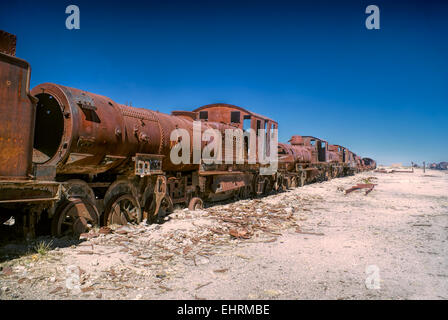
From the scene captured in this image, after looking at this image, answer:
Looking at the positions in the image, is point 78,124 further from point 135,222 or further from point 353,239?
point 353,239

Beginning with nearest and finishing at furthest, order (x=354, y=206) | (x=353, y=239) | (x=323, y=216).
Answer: (x=353, y=239) < (x=323, y=216) < (x=354, y=206)

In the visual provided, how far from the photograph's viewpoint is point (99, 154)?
19.2 ft

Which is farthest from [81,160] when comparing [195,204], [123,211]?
[195,204]

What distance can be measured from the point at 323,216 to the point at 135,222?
19.9 feet

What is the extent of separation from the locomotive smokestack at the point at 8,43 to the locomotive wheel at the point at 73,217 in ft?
8.57

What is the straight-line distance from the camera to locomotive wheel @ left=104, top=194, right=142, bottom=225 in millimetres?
6344

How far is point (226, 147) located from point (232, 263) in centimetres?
656

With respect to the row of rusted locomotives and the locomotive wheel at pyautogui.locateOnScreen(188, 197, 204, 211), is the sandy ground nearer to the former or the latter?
the row of rusted locomotives

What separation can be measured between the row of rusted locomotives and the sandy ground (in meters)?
0.53

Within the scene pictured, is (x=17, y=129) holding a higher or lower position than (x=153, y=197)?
higher

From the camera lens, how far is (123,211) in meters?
6.85

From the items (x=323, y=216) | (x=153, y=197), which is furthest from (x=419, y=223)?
(x=153, y=197)
